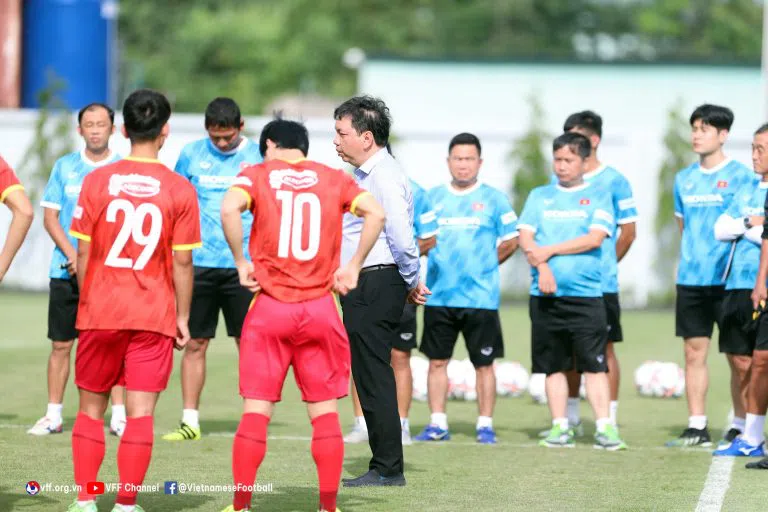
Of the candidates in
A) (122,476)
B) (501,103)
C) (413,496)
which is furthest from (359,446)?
(501,103)

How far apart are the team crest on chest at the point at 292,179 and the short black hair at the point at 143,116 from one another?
64cm

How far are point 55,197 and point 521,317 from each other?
13745 millimetres

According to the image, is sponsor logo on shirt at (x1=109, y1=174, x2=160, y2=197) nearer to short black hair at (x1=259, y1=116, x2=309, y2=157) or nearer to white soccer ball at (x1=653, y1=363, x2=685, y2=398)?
short black hair at (x1=259, y1=116, x2=309, y2=157)

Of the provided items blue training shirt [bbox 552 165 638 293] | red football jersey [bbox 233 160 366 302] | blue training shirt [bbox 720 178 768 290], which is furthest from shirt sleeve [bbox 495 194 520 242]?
red football jersey [bbox 233 160 366 302]

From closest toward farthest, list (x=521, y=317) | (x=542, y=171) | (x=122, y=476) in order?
(x=122, y=476) → (x=521, y=317) → (x=542, y=171)

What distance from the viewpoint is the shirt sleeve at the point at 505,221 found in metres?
11.1

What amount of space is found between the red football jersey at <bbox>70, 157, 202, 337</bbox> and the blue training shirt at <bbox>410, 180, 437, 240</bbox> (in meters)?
3.68

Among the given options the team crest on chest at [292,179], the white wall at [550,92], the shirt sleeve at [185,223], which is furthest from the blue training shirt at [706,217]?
the white wall at [550,92]

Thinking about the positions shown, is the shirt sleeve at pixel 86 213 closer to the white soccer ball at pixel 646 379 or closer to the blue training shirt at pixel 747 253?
the blue training shirt at pixel 747 253

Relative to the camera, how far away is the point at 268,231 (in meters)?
7.07

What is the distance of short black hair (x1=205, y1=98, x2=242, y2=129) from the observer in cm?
1032

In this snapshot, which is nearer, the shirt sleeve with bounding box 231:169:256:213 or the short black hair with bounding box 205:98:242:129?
the shirt sleeve with bounding box 231:169:256:213

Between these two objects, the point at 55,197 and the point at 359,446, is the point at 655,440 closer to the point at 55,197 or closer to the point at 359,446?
the point at 359,446

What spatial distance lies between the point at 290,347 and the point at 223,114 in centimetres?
356
